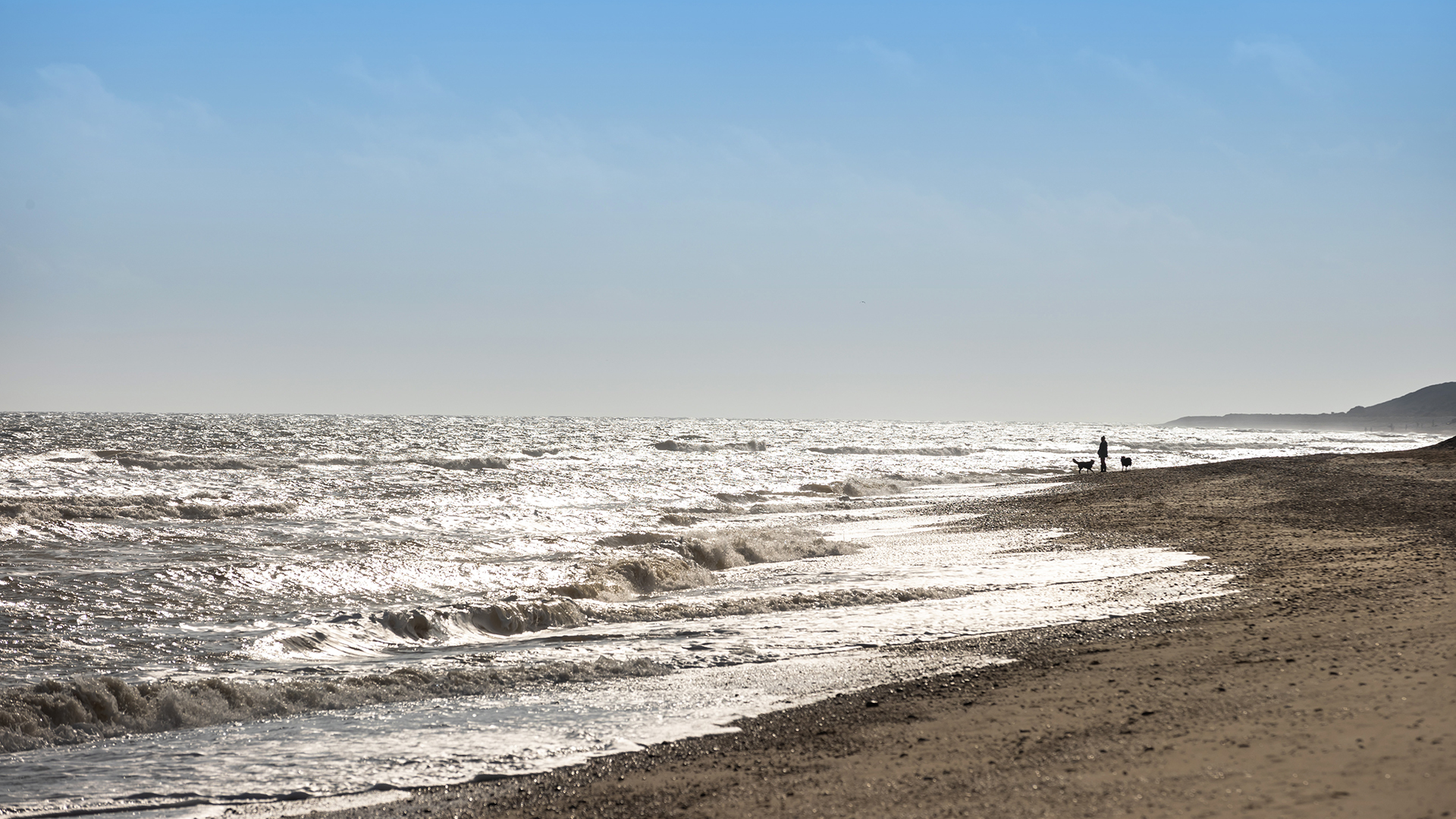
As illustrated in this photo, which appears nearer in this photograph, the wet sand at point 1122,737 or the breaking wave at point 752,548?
the wet sand at point 1122,737

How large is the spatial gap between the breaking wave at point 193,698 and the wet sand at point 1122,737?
2487 mm

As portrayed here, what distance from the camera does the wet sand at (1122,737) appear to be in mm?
4488

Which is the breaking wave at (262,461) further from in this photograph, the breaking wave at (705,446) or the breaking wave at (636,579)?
the breaking wave at (636,579)

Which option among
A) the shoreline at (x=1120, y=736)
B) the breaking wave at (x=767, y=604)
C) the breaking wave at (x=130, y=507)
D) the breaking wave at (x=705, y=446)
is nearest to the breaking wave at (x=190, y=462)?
the breaking wave at (x=130, y=507)

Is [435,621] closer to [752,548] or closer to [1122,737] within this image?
[1122,737]

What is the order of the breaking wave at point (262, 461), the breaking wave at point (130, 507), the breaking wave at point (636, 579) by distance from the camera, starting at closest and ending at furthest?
1. the breaking wave at point (636, 579)
2. the breaking wave at point (130, 507)
3. the breaking wave at point (262, 461)

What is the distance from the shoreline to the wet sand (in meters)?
0.02

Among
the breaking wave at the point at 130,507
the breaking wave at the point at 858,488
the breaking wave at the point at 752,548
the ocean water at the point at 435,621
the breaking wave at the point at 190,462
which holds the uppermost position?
the breaking wave at the point at 190,462

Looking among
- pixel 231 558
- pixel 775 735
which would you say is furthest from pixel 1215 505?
pixel 231 558

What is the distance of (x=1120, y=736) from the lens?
17.7 ft

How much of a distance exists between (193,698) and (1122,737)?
657 centimetres

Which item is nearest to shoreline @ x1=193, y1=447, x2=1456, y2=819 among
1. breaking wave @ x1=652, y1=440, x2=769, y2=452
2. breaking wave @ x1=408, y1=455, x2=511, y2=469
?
breaking wave @ x1=408, y1=455, x2=511, y2=469

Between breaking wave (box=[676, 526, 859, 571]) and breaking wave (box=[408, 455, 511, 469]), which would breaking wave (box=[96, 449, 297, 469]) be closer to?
breaking wave (box=[408, 455, 511, 469])

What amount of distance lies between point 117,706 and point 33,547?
11112 mm
